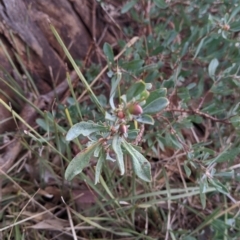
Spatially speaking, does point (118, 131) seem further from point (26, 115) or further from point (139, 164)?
point (26, 115)

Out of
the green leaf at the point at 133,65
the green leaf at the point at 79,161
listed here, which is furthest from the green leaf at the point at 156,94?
the green leaf at the point at 133,65


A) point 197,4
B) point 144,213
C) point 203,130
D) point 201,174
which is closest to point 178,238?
point 144,213

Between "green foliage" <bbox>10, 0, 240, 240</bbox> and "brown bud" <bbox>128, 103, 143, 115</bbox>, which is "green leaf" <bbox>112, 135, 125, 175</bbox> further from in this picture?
"green foliage" <bbox>10, 0, 240, 240</bbox>

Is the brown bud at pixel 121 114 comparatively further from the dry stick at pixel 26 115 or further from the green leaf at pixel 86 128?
the dry stick at pixel 26 115

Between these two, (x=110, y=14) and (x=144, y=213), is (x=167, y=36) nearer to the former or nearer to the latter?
(x=110, y=14)

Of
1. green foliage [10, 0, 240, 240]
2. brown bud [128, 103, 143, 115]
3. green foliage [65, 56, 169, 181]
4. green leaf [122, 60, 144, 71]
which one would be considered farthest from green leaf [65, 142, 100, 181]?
green leaf [122, 60, 144, 71]

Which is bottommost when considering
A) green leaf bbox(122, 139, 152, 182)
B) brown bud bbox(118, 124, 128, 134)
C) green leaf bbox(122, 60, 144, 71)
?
green leaf bbox(122, 60, 144, 71)

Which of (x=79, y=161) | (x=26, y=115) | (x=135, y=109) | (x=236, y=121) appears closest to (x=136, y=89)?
Answer: (x=135, y=109)

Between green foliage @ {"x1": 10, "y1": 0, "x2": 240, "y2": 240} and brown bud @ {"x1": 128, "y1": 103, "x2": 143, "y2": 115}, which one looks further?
green foliage @ {"x1": 10, "y1": 0, "x2": 240, "y2": 240}
